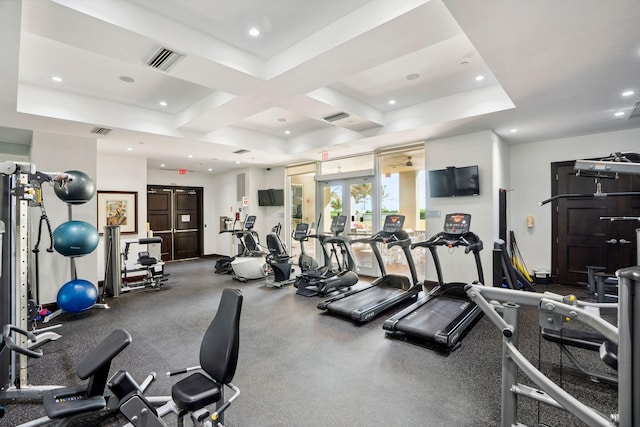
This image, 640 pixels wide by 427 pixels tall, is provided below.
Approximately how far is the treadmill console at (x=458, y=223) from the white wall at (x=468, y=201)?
48.8 inches

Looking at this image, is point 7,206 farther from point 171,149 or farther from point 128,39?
point 171,149

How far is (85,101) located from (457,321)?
6.29 meters

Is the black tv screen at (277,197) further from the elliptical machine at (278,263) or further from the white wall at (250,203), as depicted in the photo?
the elliptical machine at (278,263)

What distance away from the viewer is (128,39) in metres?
2.81

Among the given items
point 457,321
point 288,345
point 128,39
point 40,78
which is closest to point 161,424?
point 288,345

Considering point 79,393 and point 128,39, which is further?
point 128,39

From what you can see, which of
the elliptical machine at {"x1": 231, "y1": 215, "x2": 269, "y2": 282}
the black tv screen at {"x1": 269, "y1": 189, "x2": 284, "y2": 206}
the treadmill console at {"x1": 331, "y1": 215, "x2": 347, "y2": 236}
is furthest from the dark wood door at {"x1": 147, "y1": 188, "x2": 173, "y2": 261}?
the treadmill console at {"x1": 331, "y1": 215, "x2": 347, "y2": 236}

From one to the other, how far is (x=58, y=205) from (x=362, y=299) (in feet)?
17.6

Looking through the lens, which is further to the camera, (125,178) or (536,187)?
(125,178)

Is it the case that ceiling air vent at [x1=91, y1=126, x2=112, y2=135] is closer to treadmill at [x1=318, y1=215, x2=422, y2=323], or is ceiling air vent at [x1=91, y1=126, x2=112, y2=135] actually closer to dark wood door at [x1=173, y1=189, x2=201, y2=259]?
treadmill at [x1=318, y1=215, x2=422, y2=323]

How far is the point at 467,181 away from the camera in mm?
5617

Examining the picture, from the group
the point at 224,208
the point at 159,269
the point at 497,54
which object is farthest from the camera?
the point at 224,208

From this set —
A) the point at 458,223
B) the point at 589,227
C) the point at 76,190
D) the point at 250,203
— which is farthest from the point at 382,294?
the point at 250,203

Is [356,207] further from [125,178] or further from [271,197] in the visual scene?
[125,178]
